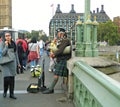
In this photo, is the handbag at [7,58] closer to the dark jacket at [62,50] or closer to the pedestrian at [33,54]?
the dark jacket at [62,50]

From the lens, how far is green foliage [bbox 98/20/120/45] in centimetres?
12862

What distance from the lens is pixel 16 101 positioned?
9000 mm

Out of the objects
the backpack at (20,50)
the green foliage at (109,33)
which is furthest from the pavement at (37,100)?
the green foliage at (109,33)

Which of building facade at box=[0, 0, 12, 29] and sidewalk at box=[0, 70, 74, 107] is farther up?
building facade at box=[0, 0, 12, 29]

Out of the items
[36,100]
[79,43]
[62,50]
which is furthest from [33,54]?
[36,100]

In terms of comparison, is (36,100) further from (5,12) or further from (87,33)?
(5,12)

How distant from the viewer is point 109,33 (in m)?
132

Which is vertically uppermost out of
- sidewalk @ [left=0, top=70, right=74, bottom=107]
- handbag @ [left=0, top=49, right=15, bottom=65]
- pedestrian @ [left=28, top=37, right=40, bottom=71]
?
handbag @ [left=0, top=49, right=15, bottom=65]

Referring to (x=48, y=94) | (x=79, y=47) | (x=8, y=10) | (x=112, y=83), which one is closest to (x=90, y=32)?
(x=79, y=47)

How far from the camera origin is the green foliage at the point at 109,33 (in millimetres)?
128625

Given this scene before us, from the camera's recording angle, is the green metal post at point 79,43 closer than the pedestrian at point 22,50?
Yes

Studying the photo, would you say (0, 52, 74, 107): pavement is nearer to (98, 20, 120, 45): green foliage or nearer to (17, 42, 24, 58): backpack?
(17, 42, 24, 58): backpack

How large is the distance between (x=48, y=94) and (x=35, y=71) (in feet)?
15.5

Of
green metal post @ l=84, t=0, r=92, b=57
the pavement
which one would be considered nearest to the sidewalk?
the pavement
